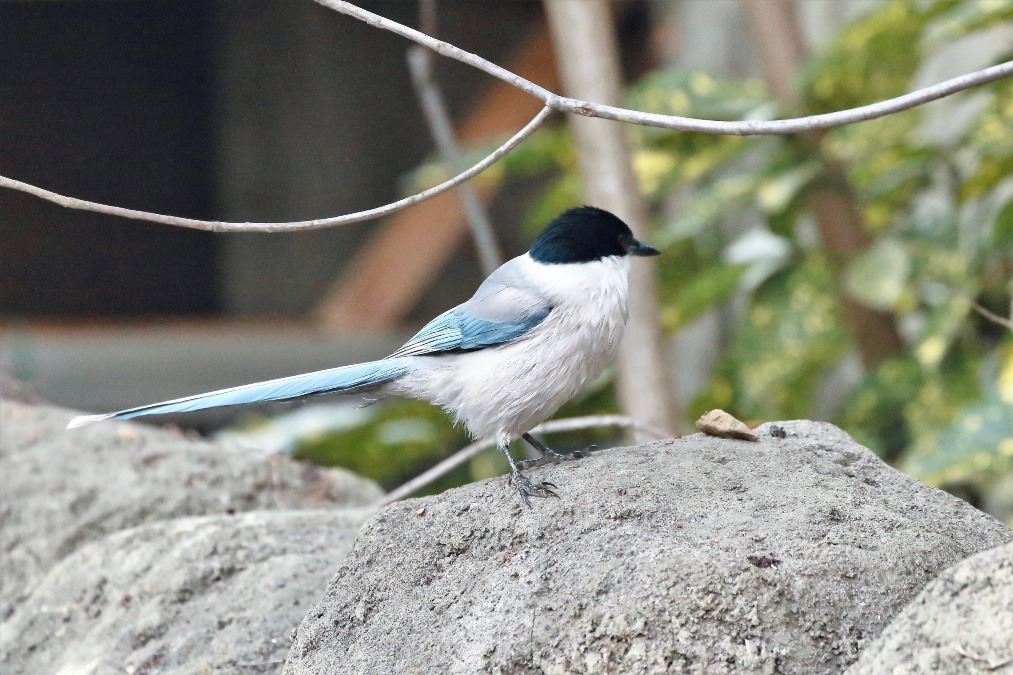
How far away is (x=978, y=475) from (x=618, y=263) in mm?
1324

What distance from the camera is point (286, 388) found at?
245 cm

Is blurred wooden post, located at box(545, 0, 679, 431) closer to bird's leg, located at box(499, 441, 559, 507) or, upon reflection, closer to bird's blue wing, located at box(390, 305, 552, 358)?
bird's blue wing, located at box(390, 305, 552, 358)

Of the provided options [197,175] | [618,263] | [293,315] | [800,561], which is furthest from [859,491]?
[197,175]

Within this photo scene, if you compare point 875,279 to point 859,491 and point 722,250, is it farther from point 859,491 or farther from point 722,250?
point 859,491

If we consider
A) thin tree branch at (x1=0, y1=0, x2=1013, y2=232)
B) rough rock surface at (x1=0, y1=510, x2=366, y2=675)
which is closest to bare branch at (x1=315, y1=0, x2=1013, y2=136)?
thin tree branch at (x1=0, y1=0, x2=1013, y2=232)

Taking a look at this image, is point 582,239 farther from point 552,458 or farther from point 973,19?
point 973,19

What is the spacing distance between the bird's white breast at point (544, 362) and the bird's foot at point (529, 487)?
9.7 inches

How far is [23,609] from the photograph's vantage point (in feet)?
9.63

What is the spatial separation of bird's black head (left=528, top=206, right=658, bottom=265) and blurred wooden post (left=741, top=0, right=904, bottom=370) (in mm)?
2269

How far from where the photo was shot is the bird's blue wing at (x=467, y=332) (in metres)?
2.54

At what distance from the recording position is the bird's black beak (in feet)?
9.09

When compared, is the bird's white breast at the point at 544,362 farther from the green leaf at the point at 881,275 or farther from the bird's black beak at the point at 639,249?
the green leaf at the point at 881,275

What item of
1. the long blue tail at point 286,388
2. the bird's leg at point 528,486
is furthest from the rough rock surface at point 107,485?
the bird's leg at point 528,486

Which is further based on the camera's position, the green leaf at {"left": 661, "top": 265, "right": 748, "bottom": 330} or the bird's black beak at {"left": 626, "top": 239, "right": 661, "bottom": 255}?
the green leaf at {"left": 661, "top": 265, "right": 748, "bottom": 330}
